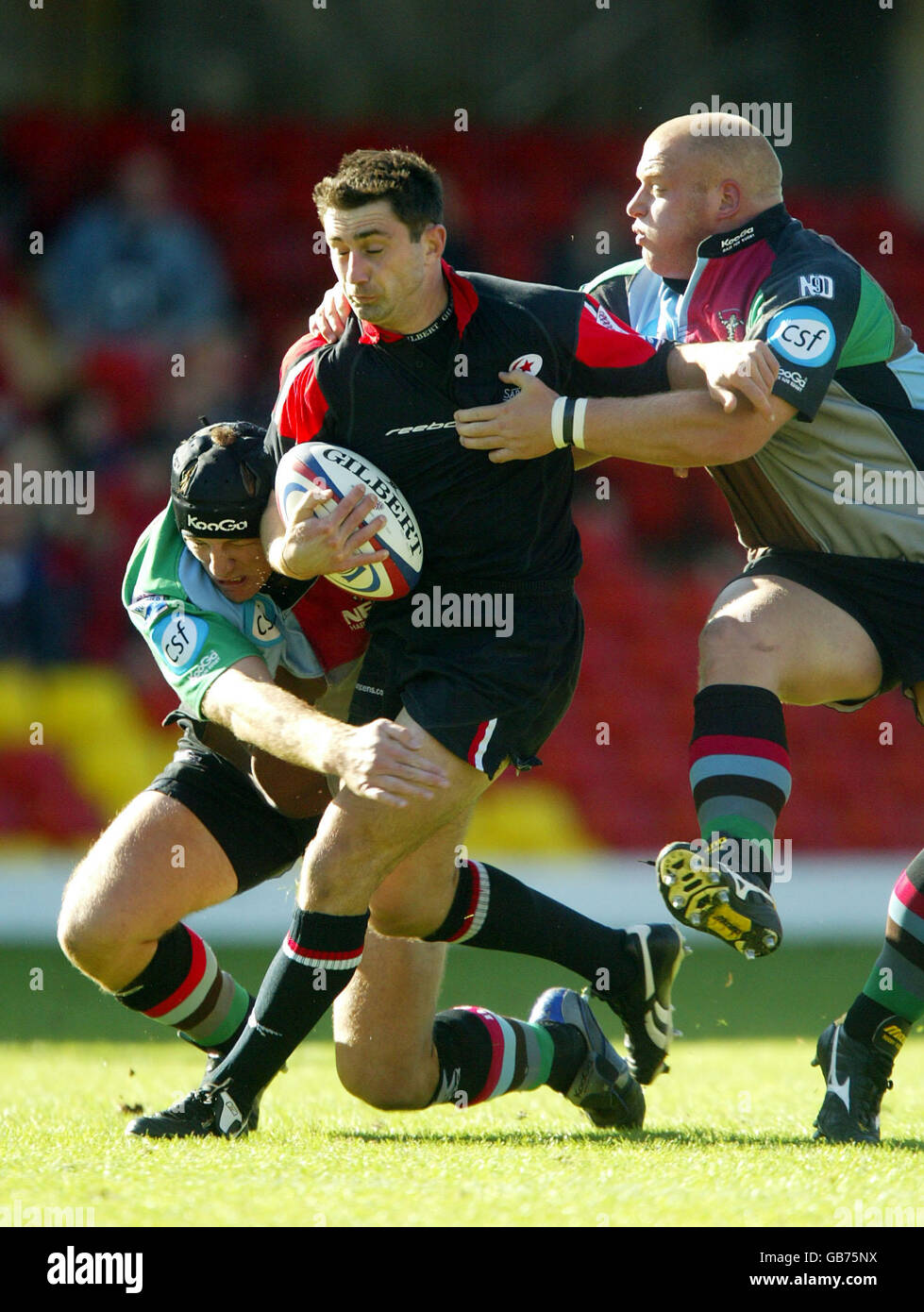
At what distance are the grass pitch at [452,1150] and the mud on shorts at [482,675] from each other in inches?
39.1

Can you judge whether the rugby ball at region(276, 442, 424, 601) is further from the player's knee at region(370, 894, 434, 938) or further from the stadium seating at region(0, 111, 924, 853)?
the stadium seating at region(0, 111, 924, 853)

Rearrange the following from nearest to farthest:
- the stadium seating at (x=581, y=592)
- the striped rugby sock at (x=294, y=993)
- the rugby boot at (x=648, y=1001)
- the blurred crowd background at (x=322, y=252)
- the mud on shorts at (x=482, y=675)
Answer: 1. the striped rugby sock at (x=294, y=993)
2. the mud on shorts at (x=482, y=675)
3. the rugby boot at (x=648, y=1001)
4. the stadium seating at (x=581, y=592)
5. the blurred crowd background at (x=322, y=252)

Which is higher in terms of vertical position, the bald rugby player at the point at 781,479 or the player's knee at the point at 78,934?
the bald rugby player at the point at 781,479

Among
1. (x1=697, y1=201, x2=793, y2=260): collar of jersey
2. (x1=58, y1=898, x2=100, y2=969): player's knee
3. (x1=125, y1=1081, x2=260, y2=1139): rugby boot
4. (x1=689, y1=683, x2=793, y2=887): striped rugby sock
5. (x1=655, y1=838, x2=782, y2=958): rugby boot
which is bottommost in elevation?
(x1=125, y1=1081, x2=260, y2=1139): rugby boot

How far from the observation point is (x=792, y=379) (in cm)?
413

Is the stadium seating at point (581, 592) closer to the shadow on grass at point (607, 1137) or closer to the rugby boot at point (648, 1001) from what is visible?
the rugby boot at point (648, 1001)

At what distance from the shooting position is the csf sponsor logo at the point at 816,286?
4.25 meters

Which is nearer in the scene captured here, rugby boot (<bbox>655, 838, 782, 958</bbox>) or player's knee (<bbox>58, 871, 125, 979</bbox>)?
rugby boot (<bbox>655, 838, 782, 958</bbox>)

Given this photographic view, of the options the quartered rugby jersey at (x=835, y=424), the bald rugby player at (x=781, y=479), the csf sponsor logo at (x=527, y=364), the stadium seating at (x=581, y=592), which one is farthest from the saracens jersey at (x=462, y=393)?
the stadium seating at (x=581, y=592)

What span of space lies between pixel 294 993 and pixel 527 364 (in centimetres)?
164

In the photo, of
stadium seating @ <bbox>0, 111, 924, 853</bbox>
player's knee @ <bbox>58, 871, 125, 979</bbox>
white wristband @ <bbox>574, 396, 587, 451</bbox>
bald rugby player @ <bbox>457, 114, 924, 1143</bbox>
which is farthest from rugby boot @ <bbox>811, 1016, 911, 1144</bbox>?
stadium seating @ <bbox>0, 111, 924, 853</bbox>

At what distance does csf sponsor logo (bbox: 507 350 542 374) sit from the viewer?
13.9 feet

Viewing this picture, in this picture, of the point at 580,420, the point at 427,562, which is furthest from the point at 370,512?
the point at 580,420

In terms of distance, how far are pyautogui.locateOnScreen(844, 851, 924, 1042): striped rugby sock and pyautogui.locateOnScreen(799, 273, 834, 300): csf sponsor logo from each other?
1.54 meters
